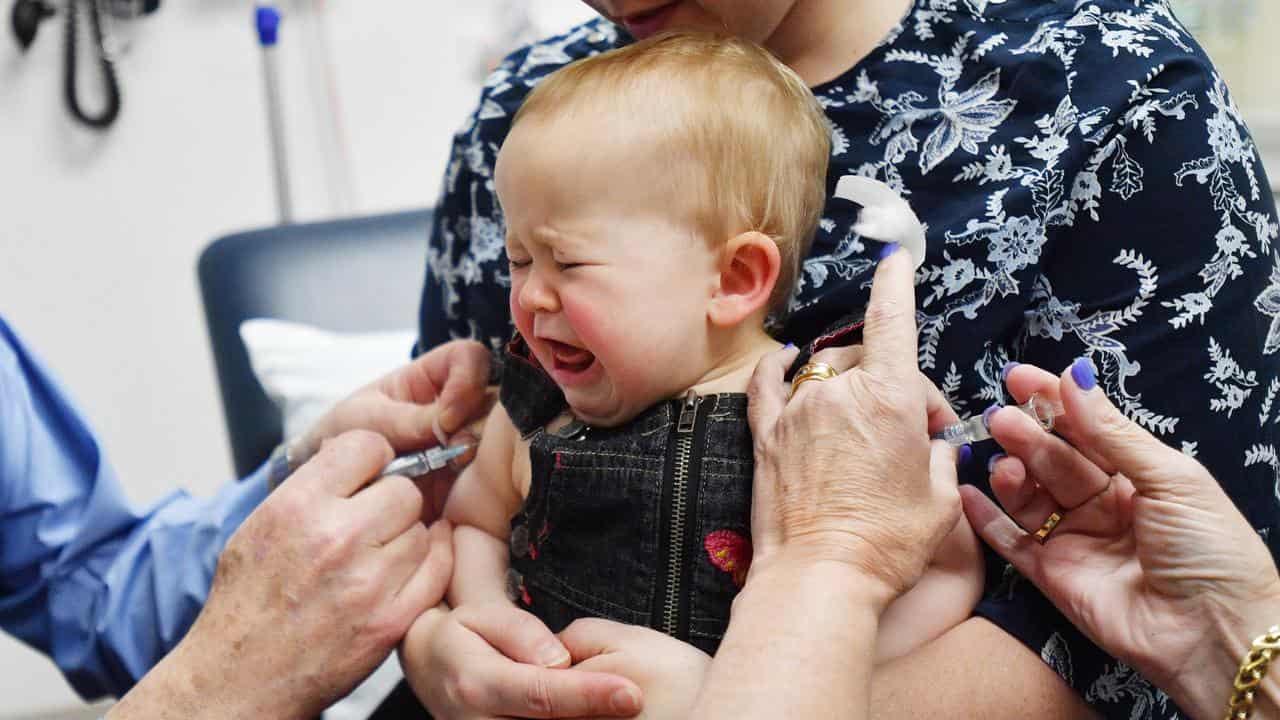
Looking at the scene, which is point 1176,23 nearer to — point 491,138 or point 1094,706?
point 1094,706

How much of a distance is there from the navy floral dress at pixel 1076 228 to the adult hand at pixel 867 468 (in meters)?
0.15

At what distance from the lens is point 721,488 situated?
988 mm

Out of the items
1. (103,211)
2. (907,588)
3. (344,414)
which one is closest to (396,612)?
(344,414)

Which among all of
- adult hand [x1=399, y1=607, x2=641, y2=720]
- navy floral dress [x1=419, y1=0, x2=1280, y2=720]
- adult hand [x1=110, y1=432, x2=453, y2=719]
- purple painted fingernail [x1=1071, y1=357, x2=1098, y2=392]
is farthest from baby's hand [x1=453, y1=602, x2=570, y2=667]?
purple painted fingernail [x1=1071, y1=357, x2=1098, y2=392]

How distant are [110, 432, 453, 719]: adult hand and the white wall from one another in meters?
1.84

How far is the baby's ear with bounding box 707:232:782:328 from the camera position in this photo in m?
1.00

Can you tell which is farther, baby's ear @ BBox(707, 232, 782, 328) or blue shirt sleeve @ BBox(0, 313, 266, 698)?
blue shirt sleeve @ BBox(0, 313, 266, 698)

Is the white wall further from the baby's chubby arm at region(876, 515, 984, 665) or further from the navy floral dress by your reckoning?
the baby's chubby arm at region(876, 515, 984, 665)

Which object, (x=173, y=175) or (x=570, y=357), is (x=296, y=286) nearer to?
(x=570, y=357)

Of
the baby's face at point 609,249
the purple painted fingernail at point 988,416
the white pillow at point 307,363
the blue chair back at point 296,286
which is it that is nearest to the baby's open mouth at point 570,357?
the baby's face at point 609,249

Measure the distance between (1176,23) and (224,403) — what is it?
1.47 m

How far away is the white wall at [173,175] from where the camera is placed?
2.72 m

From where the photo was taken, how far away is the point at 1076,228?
1050mm

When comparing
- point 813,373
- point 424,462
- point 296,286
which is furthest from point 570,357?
point 296,286
